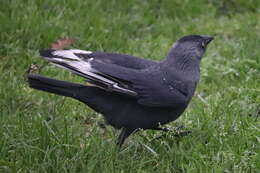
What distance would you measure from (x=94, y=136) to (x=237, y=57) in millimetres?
2430

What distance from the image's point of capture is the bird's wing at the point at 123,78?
3.49 metres

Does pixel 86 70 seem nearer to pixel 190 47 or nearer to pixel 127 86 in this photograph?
pixel 127 86

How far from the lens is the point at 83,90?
3.71 meters

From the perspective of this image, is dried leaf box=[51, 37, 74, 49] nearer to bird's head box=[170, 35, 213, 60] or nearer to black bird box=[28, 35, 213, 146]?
black bird box=[28, 35, 213, 146]

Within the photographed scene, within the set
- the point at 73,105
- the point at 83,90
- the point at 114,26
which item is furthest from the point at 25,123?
the point at 114,26

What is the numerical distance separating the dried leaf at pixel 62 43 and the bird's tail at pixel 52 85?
68.4 inches

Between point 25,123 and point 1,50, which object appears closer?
point 25,123

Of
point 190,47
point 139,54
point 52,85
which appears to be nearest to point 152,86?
point 190,47

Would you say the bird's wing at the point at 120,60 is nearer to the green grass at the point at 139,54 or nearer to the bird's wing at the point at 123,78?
the bird's wing at the point at 123,78

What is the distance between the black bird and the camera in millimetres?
3541

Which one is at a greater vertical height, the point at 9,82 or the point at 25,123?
the point at 9,82

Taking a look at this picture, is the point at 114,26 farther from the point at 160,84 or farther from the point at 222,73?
the point at 160,84

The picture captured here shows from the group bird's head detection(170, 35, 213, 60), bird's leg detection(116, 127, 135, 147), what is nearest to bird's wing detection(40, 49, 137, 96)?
bird's leg detection(116, 127, 135, 147)

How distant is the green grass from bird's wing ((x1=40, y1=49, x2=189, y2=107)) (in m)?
0.36
